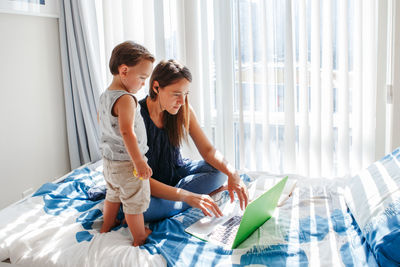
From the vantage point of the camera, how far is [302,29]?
2.39 metres

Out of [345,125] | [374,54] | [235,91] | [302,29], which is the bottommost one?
[345,125]

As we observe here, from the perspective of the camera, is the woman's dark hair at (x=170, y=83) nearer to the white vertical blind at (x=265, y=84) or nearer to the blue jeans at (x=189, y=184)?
the blue jeans at (x=189, y=184)

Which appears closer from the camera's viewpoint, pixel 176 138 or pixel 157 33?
pixel 176 138

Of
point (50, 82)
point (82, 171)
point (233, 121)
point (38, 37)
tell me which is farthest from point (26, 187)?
point (233, 121)

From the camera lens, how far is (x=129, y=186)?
1578 millimetres

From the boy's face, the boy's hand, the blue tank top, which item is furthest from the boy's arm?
the blue tank top

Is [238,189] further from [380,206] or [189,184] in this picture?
[380,206]

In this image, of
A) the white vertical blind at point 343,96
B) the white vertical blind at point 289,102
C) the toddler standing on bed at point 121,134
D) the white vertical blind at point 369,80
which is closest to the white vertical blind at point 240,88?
the white vertical blind at point 289,102

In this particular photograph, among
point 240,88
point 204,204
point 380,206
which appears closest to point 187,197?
point 204,204

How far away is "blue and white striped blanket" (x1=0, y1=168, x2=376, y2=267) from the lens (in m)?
1.42

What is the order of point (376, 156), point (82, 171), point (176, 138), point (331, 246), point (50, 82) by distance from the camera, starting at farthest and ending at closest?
point (50, 82) < point (376, 156) < point (82, 171) < point (176, 138) < point (331, 246)

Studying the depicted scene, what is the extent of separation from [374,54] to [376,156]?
0.59 meters

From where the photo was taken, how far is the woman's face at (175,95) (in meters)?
1.78

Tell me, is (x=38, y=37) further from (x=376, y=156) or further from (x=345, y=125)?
(x=376, y=156)
